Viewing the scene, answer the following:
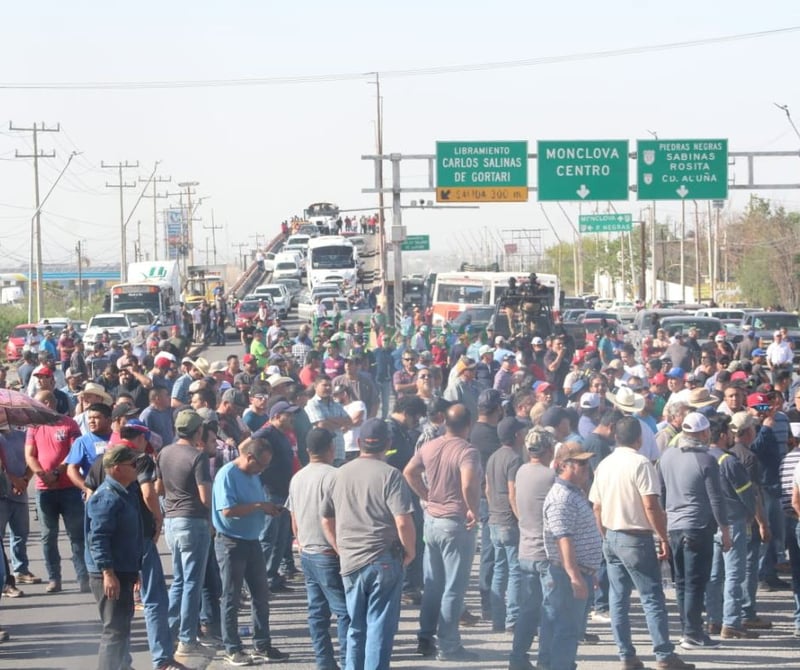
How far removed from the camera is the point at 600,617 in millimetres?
10820

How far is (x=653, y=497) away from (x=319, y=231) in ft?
253

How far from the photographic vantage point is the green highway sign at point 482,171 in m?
33.5

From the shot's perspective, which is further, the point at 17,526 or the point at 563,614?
the point at 17,526

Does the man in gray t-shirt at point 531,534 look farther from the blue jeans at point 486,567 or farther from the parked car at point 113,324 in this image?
the parked car at point 113,324

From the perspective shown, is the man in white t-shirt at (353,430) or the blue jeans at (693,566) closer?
the blue jeans at (693,566)

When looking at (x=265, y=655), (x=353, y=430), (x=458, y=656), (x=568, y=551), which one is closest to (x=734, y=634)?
(x=458, y=656)

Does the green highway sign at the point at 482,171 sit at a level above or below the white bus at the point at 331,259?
above

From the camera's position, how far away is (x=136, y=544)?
27.7ft

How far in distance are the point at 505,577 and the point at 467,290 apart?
35.1 metres

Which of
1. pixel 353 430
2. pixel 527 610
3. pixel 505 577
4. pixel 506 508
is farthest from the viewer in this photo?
pixel 353 430

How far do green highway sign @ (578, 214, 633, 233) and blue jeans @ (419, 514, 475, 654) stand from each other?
188 ft

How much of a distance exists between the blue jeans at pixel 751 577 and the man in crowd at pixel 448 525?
2305 mm

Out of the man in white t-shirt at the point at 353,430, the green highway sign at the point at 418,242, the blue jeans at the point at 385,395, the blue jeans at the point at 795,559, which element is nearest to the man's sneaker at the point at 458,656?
the blue jeans at the point at 795,559

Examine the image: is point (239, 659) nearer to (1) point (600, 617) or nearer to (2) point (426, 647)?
(2) point (426, 647)
